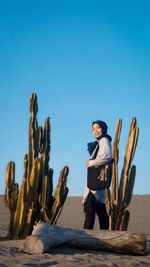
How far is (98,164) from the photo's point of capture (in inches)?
215

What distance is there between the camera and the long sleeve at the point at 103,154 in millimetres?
5465

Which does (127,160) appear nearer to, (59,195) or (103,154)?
(103,154)

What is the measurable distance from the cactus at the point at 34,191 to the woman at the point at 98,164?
109cm

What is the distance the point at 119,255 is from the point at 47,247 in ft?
3.60

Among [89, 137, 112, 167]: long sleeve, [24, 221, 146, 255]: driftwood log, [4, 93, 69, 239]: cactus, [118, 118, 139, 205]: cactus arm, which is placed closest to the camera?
[24, 221, 146, 255]: driftwood log

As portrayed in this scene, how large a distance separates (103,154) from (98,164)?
0.62 ft

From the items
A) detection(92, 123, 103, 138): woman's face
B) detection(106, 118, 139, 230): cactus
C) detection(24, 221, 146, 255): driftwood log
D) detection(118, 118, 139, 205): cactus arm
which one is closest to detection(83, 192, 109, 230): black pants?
detection(24, 221, 146, 255): driftwood log

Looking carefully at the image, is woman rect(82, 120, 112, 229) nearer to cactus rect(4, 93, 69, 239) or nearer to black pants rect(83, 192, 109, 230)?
black pants rect(83, 192, 109, 230)

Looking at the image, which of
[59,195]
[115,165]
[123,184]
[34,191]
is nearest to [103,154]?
[115,165]

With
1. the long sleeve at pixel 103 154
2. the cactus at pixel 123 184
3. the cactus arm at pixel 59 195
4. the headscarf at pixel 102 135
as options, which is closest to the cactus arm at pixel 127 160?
the cactus at pixel 123 184

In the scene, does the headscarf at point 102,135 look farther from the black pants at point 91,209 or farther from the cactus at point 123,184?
the black pants at point 91,209

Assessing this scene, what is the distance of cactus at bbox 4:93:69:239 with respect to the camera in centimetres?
612

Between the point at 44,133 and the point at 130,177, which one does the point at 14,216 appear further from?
the point at 130,177

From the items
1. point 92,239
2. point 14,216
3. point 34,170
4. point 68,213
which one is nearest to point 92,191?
point 92,239
